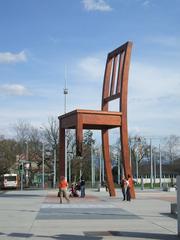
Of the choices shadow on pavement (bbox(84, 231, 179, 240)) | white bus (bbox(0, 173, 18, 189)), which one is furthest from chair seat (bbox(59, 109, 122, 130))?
white bus (bbox(0, 173, 18, 189))

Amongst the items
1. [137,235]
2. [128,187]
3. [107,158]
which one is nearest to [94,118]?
[107,158]

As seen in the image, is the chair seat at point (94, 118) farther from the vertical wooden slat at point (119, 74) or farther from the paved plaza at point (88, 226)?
the paved plaza at point (88, 226)

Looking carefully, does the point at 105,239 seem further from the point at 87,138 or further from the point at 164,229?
the point at 87,138

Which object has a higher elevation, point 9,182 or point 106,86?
point 106,86

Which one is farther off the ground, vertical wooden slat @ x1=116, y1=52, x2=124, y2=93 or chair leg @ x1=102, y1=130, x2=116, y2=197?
vertical wooden slat @ x1=116, y1=52, x2=124, y2=93

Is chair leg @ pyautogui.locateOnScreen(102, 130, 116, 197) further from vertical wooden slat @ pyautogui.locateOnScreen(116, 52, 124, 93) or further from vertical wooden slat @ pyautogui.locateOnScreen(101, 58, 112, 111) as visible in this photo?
vertical wooden slat @ pyautogui.locateOnScreen(116, 52, 124, 93)

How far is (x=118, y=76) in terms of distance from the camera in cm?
3000

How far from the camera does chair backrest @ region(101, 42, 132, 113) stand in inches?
1149

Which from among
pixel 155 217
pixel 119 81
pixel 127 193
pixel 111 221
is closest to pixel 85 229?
pixel 111 221

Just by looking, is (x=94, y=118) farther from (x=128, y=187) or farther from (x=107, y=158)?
(x=128, y=187)

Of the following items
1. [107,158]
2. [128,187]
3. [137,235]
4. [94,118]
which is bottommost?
[137,235]

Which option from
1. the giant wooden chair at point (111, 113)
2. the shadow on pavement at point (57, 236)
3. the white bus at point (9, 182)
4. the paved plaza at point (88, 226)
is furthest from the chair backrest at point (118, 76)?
the white bus at point (9, 182)

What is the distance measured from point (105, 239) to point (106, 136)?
20614 millimetres

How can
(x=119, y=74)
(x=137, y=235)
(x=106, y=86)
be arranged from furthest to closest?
1. (x=106, y=86)
2. (x=119, y=74)
3. (x=137, y=235)
